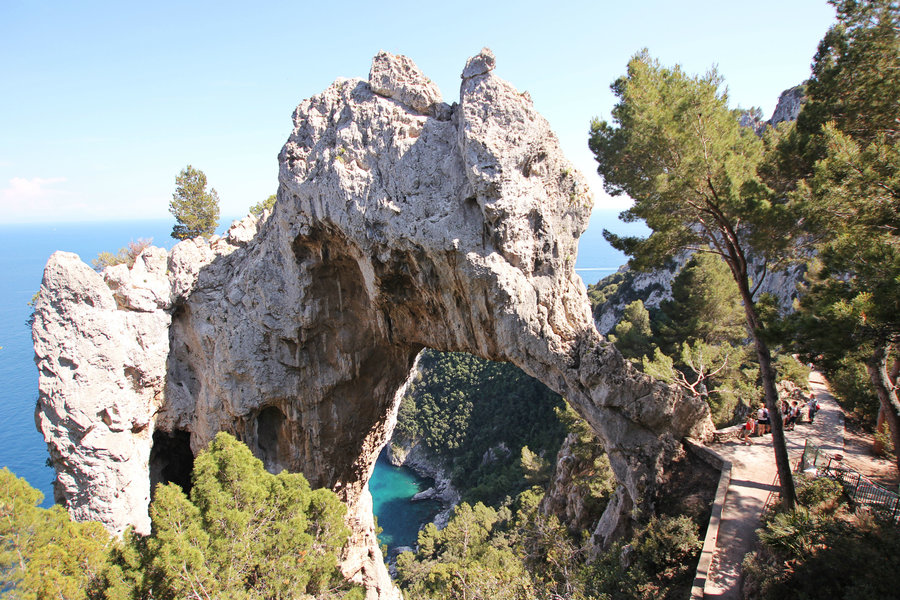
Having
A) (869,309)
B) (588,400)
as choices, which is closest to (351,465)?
(588,400)

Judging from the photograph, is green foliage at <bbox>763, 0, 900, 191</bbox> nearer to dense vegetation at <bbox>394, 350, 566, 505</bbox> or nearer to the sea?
the sea

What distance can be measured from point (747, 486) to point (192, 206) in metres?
22.8

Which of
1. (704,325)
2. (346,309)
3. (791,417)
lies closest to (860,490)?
(791,417)

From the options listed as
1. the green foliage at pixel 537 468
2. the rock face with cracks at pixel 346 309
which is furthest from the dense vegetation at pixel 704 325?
the green foliage at pixel 537 468

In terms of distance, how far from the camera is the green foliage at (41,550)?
7.16 meters

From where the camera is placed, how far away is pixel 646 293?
49656 mm

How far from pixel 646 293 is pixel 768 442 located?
38.8 m

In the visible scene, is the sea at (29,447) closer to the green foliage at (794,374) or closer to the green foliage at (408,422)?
the green foliage at (408,422)

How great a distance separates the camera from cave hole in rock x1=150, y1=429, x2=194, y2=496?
15.8 metres

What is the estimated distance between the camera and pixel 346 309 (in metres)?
15.1

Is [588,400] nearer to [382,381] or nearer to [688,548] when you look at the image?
[688,548]

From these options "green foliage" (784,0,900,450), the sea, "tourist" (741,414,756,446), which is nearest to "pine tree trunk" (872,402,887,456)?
"tourist" (741,414,756,446)

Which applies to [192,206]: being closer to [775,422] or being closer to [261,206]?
[261,206]

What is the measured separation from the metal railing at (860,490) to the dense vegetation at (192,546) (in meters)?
9.99
